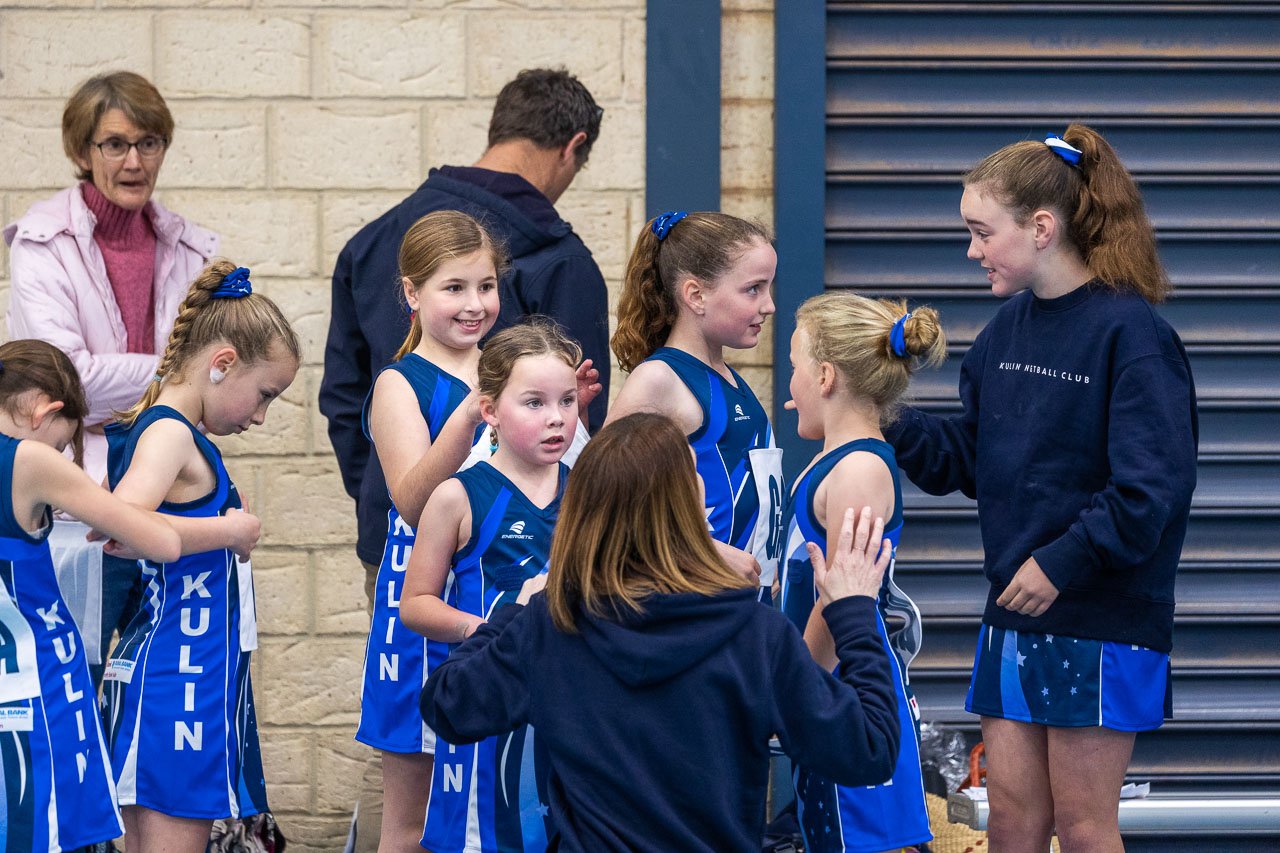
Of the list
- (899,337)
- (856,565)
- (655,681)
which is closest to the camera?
(655,681)

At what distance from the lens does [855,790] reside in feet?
8.86

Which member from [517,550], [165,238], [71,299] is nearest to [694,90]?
[165,238]

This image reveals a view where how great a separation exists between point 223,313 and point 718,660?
159 centimetres

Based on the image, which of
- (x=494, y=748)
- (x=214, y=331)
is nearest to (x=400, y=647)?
(x=494, y=748)

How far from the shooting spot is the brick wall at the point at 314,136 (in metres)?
4.48

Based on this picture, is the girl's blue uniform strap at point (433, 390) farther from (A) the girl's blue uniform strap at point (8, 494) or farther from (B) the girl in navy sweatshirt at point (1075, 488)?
(B) the girl in navy sweatshirt at point (1075, 488)

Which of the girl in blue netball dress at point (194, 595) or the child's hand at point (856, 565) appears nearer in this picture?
the child's hand at point (856, 565)

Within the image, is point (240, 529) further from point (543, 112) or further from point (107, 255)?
point (543, 112)

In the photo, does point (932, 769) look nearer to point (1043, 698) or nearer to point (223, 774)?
point (1043, 698)

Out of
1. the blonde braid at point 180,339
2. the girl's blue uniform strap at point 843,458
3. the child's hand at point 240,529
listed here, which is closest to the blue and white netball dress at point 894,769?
the girl's blue uniform strap at point 843,458

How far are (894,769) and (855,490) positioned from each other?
495 mm

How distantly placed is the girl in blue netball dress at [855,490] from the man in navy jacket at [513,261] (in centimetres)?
82

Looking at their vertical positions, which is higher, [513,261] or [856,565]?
[513,261]

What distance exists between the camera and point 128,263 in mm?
3980
